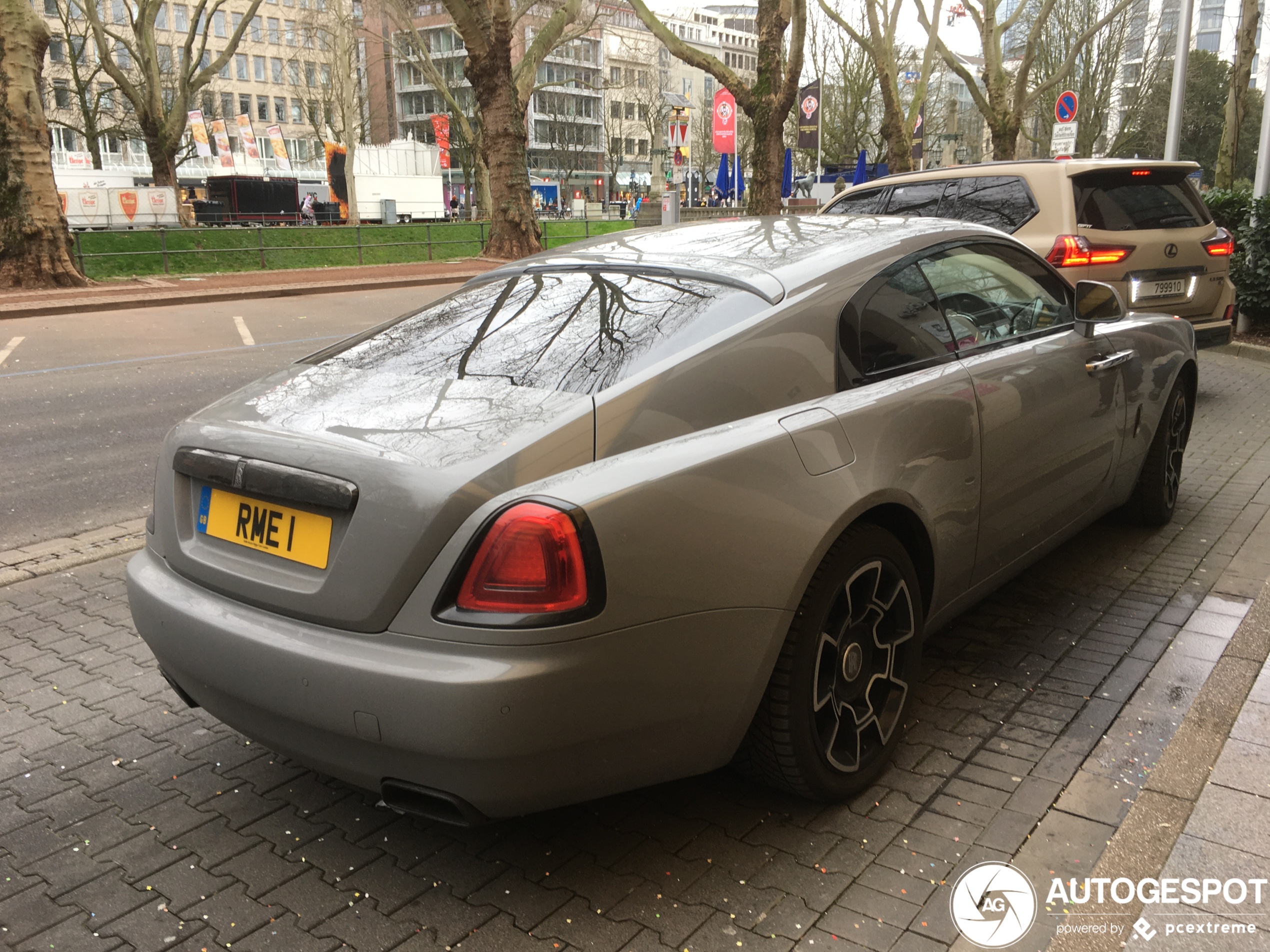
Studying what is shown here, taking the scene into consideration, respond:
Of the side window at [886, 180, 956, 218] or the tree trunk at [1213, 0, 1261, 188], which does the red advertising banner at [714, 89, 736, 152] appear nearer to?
the tree trunk at [1213, 0, 1261, 188]

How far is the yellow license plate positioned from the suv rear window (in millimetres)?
6872

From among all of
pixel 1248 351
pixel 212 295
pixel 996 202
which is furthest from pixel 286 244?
pixel 996 202

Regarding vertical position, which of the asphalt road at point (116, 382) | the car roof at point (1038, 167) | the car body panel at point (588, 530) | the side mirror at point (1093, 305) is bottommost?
the asphalt road at point (116, 382)

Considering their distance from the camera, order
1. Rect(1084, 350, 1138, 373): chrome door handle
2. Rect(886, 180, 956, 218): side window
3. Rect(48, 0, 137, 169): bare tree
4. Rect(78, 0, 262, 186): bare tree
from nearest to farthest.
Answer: Rect(1084, 350, 1138, 373): chrome door handle
Rect(886, 180, 956, 218): side window
Rect(78, 0, 262, 186): bare tree
Rect(48, 0, 137, 169): bare tree

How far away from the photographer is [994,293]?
390cm

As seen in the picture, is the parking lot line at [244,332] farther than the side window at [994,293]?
Yes

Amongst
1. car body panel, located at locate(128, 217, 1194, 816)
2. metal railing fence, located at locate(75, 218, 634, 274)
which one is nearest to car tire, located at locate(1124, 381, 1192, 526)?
car body panel, located at locate(128, 217, 1194, 816)

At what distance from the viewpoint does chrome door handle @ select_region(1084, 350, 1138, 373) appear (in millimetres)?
4180

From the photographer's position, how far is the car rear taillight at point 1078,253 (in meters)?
7.74

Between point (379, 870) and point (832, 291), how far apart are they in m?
1.95

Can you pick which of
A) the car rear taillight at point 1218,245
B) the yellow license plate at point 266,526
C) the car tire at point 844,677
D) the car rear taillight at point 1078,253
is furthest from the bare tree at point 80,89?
the car tire at point 844,677

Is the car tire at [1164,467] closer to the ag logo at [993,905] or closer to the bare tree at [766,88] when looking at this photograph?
the ag logo at [993,905]

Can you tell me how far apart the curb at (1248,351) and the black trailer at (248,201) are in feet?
153

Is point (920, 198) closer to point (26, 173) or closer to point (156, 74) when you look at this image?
point (26, 173)
